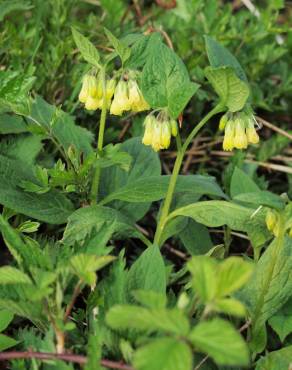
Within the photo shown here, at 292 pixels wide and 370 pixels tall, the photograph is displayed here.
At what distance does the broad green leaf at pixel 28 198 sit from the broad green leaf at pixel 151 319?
94cm

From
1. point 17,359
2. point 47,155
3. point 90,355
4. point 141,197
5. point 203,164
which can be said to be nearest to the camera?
point 90,355

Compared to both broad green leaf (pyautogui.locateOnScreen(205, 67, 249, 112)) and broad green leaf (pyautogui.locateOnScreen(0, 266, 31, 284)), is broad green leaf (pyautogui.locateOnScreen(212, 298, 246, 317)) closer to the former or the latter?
broad green leaf (pyautogui.locateOnScreen(0, 266, 31, 284))

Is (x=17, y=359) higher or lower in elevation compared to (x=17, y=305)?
Answer: lower

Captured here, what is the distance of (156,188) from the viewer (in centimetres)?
226

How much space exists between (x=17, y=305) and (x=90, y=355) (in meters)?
0.23

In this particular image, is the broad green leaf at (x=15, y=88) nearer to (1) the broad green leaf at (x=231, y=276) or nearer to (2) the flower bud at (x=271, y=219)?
(2) the flower bud at (x=271, y=219)

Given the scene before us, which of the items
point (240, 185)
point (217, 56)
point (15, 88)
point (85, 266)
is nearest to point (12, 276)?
point (85, 266)

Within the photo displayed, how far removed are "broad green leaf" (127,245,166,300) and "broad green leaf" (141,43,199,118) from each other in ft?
1.53

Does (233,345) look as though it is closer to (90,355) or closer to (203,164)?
(90,355)

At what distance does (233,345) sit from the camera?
1264 millimetres

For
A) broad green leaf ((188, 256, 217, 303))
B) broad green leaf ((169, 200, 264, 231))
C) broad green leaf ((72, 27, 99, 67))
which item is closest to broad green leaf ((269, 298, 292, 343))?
broad green leaf ((169, 200, 264, 231))

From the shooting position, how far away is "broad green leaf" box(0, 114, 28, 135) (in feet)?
8.18

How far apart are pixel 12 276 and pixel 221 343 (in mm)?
554

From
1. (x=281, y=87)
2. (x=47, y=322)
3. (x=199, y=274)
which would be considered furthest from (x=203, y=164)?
(x=199, y=274)
